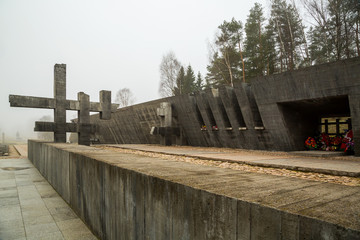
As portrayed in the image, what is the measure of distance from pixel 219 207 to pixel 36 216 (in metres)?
4.95

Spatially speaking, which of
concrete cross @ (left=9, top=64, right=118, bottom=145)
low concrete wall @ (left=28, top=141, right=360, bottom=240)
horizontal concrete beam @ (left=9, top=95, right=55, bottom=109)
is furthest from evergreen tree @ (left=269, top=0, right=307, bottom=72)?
low concrete wall @ (left=28, top=141, right=360, bottom=240)

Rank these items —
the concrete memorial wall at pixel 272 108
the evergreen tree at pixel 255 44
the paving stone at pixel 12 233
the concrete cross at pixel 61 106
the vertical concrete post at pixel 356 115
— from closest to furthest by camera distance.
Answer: the paving stone at pixel 12 233 → the vertical concrete post at pixel 356 115 → the concrete memorial wall at pixel 272 108 → the concrete cross at pixel 61 106 → the evergreen tree at pixel 255 44

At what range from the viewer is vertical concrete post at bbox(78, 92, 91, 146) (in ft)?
53.9

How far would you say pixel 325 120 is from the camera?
550 inches

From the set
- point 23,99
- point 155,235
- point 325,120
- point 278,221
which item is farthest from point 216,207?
point 23,99

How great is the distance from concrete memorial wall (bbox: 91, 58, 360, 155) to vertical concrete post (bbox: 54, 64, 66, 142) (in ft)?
24.0

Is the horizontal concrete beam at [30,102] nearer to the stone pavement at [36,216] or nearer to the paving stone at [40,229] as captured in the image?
the stone pavement at [36,216]

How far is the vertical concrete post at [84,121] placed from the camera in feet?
53.9

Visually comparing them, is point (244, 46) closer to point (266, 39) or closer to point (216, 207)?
point (266, 39)

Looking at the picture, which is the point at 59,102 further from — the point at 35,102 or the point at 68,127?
the point at 68,127

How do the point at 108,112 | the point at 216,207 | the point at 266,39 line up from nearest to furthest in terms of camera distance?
the point at 216,207 < the point at 108,112 < the point at 266,39

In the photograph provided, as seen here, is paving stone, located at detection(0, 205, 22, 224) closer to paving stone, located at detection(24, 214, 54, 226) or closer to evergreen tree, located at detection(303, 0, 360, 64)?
paving stone, located at detection(24, 214, 54, 226)

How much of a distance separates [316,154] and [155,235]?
970 centimetres

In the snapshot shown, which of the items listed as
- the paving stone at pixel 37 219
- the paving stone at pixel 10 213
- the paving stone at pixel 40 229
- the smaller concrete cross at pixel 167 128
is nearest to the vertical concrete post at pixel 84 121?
the smaller concrete cross at pixel 167 128
